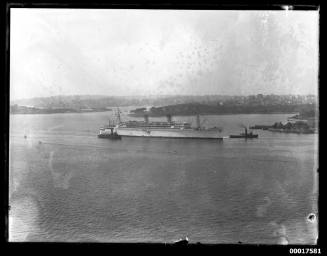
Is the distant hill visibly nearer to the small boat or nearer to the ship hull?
the ship hull

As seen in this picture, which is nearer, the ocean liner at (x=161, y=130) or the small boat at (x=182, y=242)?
the small boat at (x=182, y=242)

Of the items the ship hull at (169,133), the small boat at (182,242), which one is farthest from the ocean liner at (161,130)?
the small boat at (182,242)

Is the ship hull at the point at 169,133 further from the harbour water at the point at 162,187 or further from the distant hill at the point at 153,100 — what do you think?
the distant hill at the point at 153,100

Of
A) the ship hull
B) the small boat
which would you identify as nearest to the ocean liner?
the ship hull

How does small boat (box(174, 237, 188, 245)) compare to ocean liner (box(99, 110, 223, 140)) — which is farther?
ocean liner (box(99, 110, 223, 140))

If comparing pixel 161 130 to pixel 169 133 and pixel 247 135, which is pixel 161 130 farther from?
pixel 247 135
